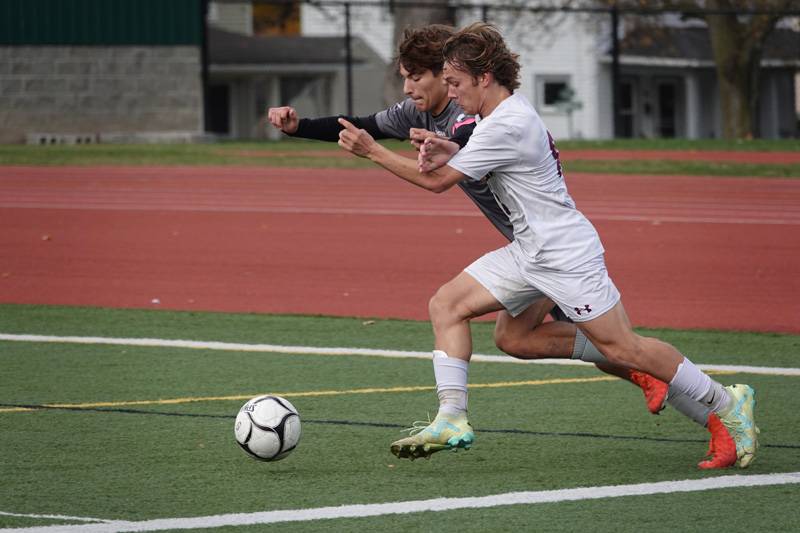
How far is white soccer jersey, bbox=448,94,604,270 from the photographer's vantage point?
6152mm

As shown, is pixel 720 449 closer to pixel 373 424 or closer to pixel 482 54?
pixel 373 424

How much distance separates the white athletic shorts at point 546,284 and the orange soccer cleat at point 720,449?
74 centimetres

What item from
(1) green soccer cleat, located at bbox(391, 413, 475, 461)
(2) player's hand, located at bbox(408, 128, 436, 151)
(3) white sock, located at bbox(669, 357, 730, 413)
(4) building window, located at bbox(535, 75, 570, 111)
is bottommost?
Answer: (1) green soccer cleat, located at bbox(391, 413, 475, 461)

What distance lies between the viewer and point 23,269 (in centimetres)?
1423

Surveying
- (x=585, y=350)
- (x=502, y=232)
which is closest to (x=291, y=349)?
(x=502, y=232)

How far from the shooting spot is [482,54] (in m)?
6.24

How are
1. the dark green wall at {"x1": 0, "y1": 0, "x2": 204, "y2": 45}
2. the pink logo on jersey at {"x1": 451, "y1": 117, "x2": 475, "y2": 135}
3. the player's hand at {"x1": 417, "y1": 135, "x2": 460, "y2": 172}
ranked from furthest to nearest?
the dark green wall at {"x1": 0, "y1": 0, "x2": 204, "y2": 45}
the pink logo on jersey at {"x1": 451, "y1": 117, "x2": 475, "y2": 135}
the player's hand at {"x1": 417, "y1": 135, "x2": 460, "y2": 172}

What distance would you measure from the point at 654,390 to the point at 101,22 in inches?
1080

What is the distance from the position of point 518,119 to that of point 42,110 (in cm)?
2781

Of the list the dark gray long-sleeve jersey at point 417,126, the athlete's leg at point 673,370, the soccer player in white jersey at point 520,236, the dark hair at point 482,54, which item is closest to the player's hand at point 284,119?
the dark gray long-sleeve jersey at point 417,126

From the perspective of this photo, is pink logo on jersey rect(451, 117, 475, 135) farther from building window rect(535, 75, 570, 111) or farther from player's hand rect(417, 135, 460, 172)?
building window rect(535, 75, 570, 111)

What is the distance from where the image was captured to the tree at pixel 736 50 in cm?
3550

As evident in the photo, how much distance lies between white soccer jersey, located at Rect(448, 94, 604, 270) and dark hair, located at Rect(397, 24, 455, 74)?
61 centimetres

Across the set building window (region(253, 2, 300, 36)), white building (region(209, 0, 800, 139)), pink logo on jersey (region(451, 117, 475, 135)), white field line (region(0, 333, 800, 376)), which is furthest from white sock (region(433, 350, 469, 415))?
building window (region(253, 2, 300, 36))
